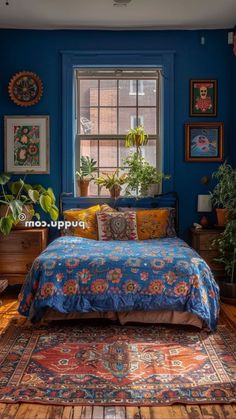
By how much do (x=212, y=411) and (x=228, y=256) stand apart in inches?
99.4

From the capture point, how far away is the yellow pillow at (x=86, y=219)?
4.84 m

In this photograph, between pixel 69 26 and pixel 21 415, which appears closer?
pixel 21 415

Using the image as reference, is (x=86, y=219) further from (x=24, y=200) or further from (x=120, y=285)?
(x=120, y=285)

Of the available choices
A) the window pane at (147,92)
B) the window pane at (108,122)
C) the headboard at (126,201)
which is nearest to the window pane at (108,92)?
the window pane at (108,122)

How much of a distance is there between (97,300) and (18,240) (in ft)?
4.97

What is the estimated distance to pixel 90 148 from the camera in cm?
551

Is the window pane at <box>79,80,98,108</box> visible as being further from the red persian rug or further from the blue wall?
the red persian rug

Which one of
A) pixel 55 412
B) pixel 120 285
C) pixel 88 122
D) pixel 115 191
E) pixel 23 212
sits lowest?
pixel 55 412

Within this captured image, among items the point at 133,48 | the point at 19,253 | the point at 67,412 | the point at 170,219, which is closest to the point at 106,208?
the point at 170,219

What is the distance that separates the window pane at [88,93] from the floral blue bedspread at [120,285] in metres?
2.36

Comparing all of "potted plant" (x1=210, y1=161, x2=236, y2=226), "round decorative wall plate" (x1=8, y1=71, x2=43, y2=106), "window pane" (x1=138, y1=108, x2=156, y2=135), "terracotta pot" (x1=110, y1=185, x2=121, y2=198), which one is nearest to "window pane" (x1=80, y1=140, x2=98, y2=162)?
"terracotta pot" (x1=110, y1=185, x2=121, y2=198)

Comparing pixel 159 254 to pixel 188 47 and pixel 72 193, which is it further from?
pixel 188 47

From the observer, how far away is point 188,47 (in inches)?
207

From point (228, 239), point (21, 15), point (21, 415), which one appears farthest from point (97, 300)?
point (21, 15)
